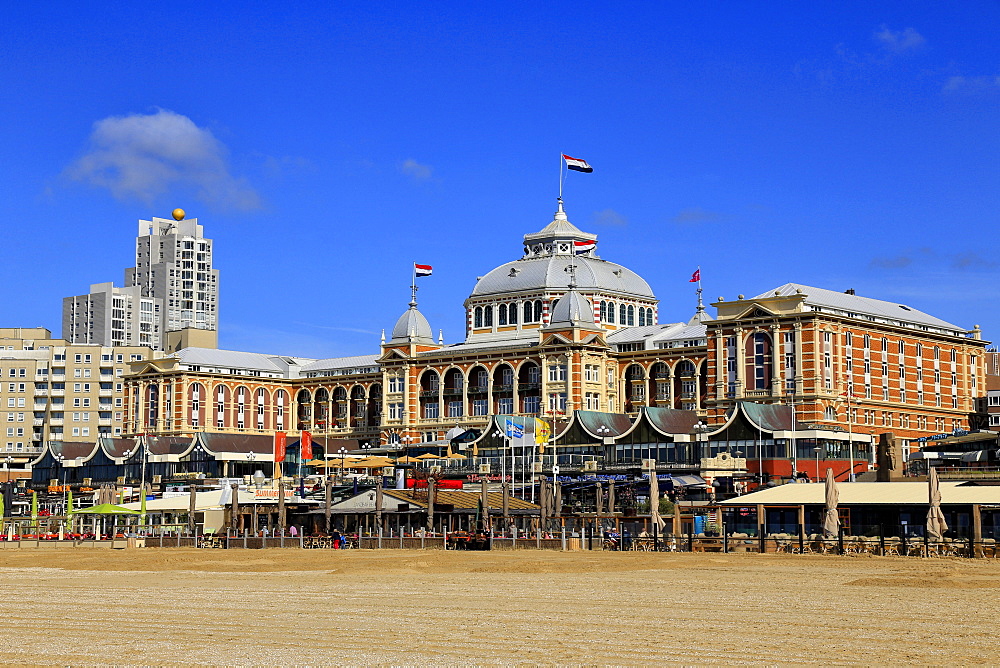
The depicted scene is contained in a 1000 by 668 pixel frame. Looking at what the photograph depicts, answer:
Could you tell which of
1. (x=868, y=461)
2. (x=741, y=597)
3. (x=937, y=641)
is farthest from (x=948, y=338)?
(x=937, y=641)

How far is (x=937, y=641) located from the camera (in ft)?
113

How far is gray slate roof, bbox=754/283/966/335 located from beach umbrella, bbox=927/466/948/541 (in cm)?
8007

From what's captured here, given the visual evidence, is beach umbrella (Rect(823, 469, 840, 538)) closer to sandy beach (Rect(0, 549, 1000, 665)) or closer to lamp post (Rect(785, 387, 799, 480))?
sandy beach (Rect(0, 549, 1000, 665))

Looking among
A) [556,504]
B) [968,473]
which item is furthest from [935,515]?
[556,504]

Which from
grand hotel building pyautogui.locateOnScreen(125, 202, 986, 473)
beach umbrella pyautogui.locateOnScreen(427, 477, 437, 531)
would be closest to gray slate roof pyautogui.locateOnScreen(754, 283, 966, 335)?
grand hotel building pyautogui.locateOnScreen(125, 202, 986, 473)

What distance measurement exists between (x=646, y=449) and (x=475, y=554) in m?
61.5

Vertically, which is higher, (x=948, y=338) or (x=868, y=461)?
(x=948, y=338)

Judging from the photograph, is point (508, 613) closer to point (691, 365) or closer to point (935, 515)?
point (935, 515)

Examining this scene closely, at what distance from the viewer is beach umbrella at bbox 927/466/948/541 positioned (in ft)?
243

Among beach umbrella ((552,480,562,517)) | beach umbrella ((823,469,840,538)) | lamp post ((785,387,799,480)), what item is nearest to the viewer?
beach umbrella ((823,469,840,538))

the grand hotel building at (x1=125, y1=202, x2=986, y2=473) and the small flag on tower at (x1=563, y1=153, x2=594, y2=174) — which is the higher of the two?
the small flag on tower at (x1=563, y1=153, x2=594, y2=174)

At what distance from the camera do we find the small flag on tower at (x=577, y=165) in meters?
182

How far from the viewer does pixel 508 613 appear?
41.5 meters

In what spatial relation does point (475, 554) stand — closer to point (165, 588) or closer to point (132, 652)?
point (165, 588)
